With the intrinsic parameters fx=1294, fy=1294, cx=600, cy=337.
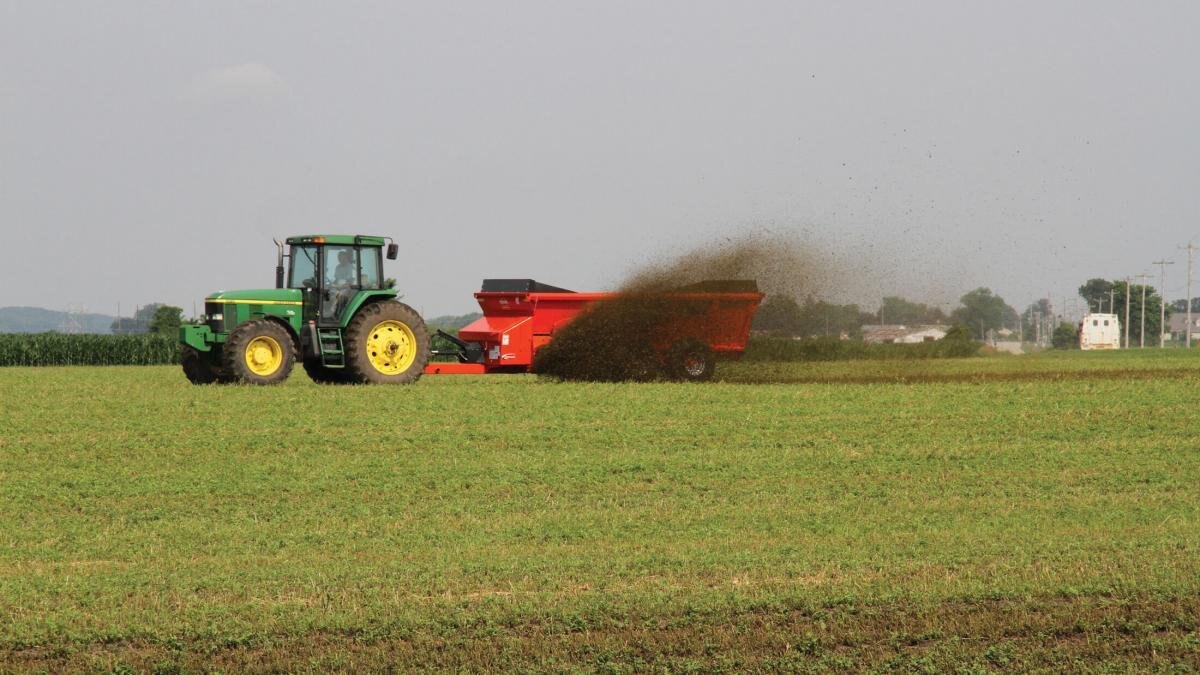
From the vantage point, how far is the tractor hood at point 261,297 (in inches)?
816

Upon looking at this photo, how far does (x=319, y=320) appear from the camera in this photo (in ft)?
68.6

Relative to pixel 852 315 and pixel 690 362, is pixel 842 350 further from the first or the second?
pixel 690 362

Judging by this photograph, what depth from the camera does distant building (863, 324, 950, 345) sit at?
24969 millimetres

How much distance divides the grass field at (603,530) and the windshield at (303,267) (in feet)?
7.94

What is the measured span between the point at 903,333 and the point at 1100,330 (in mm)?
66183

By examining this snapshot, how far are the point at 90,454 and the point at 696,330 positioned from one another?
11226 mm

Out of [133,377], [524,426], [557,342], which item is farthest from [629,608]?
[133,377]

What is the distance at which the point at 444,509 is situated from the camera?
36.8ft

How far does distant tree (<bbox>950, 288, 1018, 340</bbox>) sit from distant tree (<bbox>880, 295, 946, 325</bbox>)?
366 millimetres

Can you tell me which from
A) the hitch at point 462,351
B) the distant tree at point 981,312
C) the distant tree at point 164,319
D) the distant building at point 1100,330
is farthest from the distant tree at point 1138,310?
the hitch at point 462,351

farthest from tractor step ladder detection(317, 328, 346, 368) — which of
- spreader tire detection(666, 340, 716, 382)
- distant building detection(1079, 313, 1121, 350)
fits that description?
distant building detection(1079, 313, 1121, 350)

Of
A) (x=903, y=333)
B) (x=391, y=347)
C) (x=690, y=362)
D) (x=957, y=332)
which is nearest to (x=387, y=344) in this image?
(x=391, y=347)

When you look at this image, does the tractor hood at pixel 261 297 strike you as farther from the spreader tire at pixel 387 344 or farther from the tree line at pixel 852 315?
the tree line at pixel 852 315

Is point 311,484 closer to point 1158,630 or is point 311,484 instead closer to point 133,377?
point 1158,630
